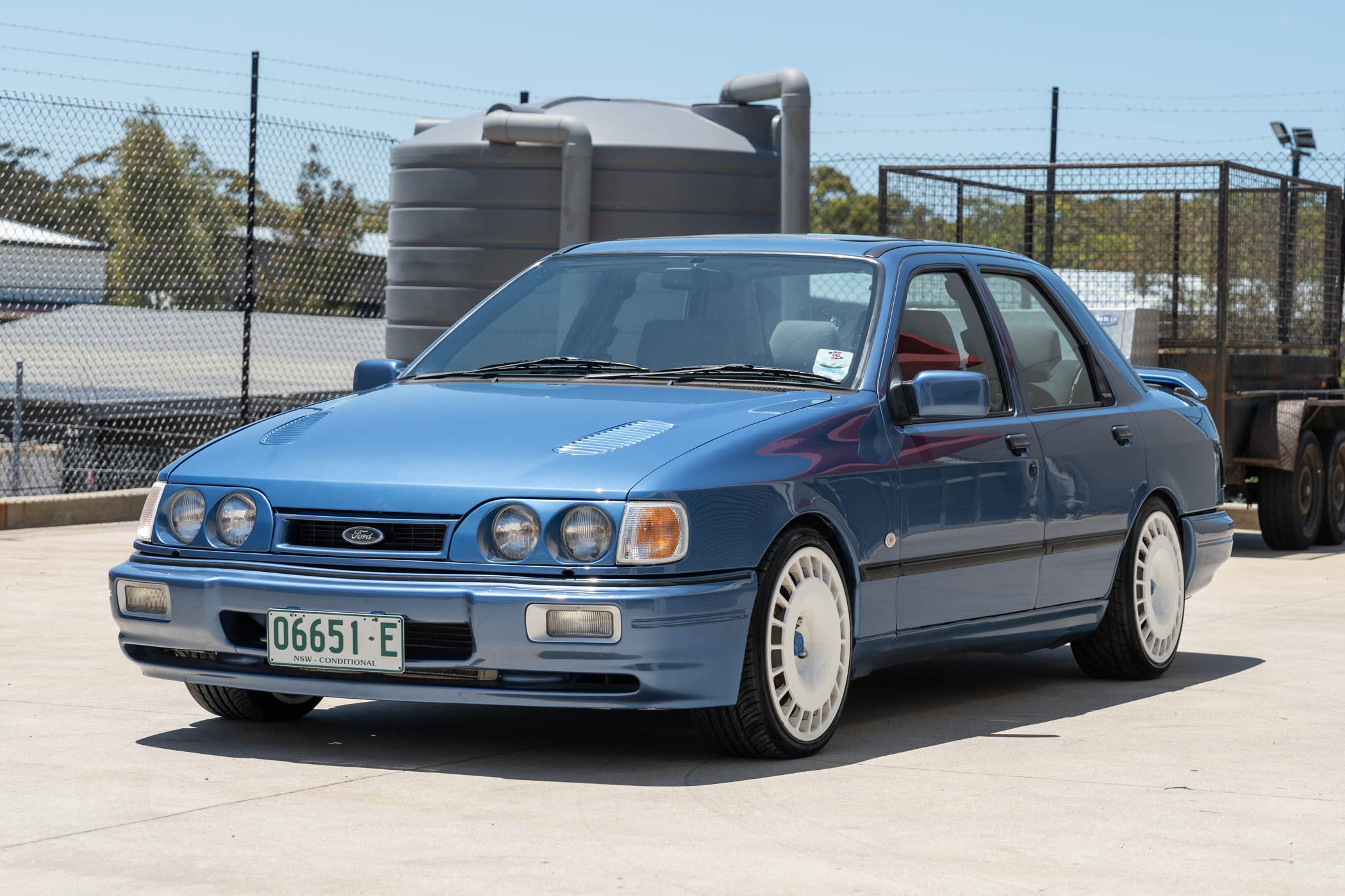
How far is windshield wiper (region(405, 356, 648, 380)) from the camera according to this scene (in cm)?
631

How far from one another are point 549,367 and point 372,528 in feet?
3.93

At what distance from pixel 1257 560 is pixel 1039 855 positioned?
904 cm

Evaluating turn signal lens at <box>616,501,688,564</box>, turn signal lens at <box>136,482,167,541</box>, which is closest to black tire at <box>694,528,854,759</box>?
turn signal lens at <box>616,501,688,564</box>

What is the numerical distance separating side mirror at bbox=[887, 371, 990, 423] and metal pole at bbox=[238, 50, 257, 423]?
9.10 m

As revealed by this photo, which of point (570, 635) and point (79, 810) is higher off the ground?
point (570, 635)

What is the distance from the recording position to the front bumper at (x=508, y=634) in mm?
5164

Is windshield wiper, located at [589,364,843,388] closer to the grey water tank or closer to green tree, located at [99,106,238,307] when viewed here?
green tree, located at [99,106,238,307]

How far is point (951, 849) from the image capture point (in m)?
4.61

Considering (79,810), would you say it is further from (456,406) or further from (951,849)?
(951,849)

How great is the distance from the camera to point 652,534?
5199 mm

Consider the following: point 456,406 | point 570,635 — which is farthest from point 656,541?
point 456,406

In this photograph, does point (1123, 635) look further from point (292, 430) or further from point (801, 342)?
point (292, 430)

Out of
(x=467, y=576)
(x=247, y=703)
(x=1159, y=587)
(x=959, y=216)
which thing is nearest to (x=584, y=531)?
(x=467, y=576)

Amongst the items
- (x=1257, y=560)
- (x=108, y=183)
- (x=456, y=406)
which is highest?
(x=108, y=183)
